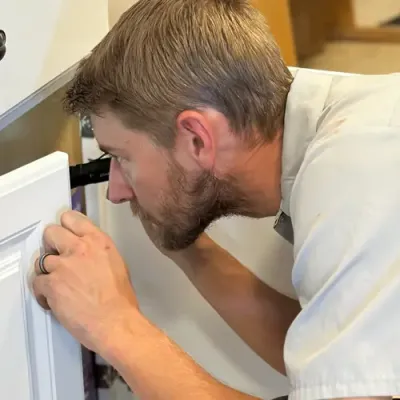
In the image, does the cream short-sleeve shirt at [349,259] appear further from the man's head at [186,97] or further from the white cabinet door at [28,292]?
the white cabinet door at [28,292]

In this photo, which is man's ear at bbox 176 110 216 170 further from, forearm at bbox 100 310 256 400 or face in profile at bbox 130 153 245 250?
forearm at bbox 100 310 256 400

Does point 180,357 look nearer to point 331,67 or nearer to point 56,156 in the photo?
point 56,156

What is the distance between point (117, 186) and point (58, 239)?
0.53 ft

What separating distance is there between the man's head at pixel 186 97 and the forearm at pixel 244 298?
0.64ft

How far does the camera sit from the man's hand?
854mm

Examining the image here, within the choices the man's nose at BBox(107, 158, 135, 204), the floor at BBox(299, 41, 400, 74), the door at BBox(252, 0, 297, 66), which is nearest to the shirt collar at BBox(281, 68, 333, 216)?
the man's nose at BBox(107, 158, 135, 204)

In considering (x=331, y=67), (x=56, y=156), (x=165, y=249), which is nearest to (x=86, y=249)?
(x=56, y=156)

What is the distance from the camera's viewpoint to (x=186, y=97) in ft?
2.97

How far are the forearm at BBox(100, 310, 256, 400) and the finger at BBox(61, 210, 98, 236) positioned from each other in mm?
113

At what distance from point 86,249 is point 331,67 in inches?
32.2

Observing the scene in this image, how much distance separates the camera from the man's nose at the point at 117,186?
99 cm

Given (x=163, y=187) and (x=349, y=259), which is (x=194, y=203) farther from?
(x=349, y=259)

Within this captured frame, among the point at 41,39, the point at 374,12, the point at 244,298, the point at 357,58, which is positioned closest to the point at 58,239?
the point at 41,39

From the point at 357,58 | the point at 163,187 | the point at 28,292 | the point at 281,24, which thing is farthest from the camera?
the point at 357,58
